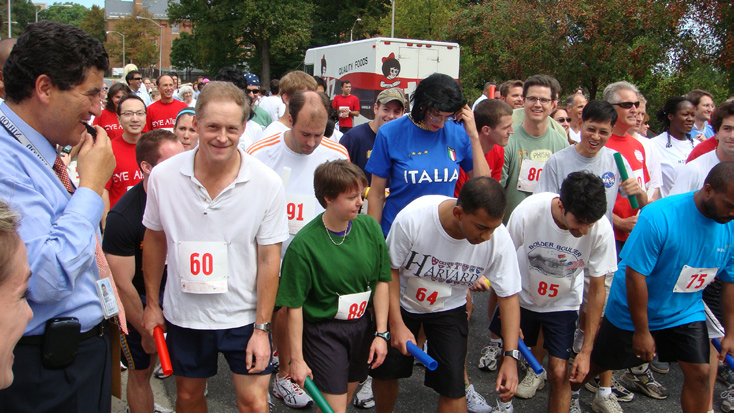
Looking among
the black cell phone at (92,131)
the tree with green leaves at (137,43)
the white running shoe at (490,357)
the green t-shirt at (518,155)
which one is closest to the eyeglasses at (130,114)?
the black cell phone at (92,131)

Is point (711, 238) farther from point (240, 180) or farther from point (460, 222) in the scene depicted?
point (240, 180)

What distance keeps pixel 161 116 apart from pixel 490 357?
5.51 m

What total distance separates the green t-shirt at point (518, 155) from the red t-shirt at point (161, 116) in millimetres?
4675

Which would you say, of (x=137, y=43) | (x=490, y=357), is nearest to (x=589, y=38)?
(x=490, y=357)

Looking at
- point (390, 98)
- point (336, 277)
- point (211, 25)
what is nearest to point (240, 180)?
point (336, 277)

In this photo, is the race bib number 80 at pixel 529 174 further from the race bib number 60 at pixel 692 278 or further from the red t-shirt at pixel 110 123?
the red t-shirt at pixel 110 123

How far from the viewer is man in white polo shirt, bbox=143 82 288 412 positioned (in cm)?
268

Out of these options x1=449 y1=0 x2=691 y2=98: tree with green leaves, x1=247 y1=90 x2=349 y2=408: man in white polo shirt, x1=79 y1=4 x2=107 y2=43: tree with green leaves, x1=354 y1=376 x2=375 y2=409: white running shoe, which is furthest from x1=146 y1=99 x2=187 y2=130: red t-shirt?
x1=79 y1=4 x2=107 y2=43: tree with green leaves

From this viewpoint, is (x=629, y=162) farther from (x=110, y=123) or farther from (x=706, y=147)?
(x=110, y=123)

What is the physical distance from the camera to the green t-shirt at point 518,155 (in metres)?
5.10

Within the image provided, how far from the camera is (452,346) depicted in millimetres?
3293

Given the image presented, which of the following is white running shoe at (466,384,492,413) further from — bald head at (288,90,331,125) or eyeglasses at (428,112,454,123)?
bald head at (288,90,331,125)

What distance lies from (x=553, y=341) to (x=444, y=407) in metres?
0.93

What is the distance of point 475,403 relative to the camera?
157 inches
